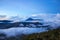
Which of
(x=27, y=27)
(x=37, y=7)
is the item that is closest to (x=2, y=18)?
(x=27, y=27)

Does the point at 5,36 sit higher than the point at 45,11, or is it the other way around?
the point at 45,11

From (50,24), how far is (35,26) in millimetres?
256

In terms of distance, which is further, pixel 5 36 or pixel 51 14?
pixel 51 14

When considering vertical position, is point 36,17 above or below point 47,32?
above

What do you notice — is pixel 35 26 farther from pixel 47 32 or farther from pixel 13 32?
pixel 13 32

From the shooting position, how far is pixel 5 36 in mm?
2281

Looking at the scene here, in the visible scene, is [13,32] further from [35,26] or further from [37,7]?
[37,7]

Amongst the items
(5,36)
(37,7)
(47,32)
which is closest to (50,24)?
(47,32)

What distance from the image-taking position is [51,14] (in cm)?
243

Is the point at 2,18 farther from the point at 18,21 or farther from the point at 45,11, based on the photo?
the point at 45,11

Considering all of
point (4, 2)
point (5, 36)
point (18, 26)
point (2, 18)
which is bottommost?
point (5, 36)

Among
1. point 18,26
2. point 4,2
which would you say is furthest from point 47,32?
point 4,2

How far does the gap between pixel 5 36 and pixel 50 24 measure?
0.77 meters

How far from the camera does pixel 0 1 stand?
232 cm
